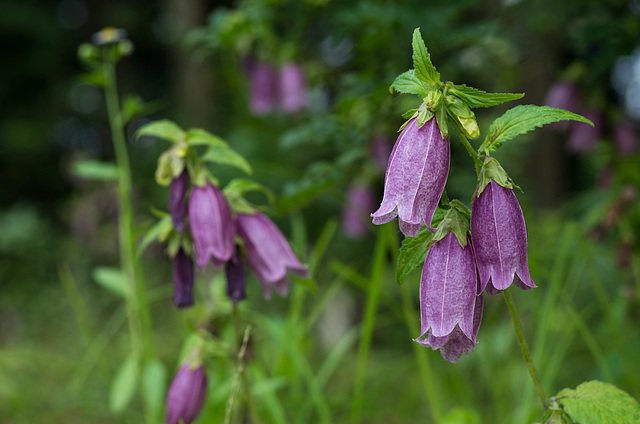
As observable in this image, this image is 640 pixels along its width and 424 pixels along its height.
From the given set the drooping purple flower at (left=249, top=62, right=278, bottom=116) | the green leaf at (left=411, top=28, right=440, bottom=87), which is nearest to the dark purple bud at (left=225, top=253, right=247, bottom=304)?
the green leaf at (left=411, top=28, right=440, bottom=87)

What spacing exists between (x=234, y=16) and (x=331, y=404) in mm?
1521

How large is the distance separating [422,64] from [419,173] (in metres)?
0.15

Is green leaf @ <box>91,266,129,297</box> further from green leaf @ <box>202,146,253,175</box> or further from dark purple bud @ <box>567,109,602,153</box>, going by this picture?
dark purple bud @ <box>567,109,602,153</box>

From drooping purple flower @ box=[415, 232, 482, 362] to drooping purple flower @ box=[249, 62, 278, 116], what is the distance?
2.13 m

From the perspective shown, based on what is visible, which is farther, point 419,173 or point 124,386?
point 124,386

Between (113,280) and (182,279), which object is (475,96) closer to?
(182,279)

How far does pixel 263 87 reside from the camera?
2.92 m

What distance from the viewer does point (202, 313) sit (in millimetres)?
1802

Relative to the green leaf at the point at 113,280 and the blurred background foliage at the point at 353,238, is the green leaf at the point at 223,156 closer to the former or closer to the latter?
the blurred background foliage at the point at 353,238

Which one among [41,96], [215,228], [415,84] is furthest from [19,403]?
[41,96]

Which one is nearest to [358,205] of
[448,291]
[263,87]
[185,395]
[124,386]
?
[263,87]

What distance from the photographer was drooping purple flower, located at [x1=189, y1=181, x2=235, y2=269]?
3.99ft

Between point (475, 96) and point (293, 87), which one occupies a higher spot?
point (293, 87)

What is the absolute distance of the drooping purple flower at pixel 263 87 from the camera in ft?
9.33
